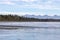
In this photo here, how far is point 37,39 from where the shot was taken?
1226 inches

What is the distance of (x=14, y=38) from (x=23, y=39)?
3.98 ft

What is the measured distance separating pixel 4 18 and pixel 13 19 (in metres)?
5.44

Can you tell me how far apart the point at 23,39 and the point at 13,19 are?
83979 mm

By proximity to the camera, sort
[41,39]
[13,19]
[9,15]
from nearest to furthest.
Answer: [41,39] → [13,19] → [9,15]

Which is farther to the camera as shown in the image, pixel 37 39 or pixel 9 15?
pixel 9 15

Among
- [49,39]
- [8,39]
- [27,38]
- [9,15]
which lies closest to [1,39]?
[8,39]

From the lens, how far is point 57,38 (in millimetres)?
32062

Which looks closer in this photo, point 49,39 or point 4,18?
point 49,39

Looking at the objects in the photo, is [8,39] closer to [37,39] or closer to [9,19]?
[37,39]

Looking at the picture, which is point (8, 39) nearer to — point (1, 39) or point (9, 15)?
point (1, 39)

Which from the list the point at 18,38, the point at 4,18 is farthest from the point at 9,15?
the point at 18,38

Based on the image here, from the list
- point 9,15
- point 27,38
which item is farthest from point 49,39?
point 9,15

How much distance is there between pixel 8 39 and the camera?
31203 mm

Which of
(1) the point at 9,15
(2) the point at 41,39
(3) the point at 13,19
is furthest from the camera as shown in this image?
(1) the point at 9,15
